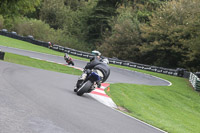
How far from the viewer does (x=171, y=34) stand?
41.9 meters

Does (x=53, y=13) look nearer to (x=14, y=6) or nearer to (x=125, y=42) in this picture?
(x=125, y=42)

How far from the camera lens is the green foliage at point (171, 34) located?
41.3 m

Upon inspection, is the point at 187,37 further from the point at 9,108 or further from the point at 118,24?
the point at 9,108

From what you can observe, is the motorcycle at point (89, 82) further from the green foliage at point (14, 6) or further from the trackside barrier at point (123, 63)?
the trackside barrier at point (123, 63)

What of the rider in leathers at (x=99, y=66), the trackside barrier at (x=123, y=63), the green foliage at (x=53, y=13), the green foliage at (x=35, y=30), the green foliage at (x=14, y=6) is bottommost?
the trackside barrier at (x=123, y=63)

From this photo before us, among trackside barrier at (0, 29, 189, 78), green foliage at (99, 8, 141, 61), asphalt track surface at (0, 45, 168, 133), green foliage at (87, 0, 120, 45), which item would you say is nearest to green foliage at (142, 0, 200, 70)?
green foliage at (99, 8, 141, 61)

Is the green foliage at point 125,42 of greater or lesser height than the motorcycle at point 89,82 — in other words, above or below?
above

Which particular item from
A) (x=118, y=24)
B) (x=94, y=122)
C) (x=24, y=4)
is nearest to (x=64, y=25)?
(x=118, y=24)

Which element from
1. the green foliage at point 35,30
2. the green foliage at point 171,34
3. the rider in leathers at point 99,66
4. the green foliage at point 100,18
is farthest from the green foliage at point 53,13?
the rider in leathers at point 99,66

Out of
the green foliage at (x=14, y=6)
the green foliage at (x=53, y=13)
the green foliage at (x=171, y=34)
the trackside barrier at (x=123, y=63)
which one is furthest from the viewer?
the green foliage at (x=53, y=13)

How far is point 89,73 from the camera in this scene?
1168cm

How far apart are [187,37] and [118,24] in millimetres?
11425

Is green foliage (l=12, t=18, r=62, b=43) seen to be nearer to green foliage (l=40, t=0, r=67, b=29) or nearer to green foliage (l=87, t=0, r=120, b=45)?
green foliage (l=87, t=0, r=120, b=45)

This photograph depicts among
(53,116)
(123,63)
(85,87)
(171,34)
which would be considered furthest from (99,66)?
(171,34)
